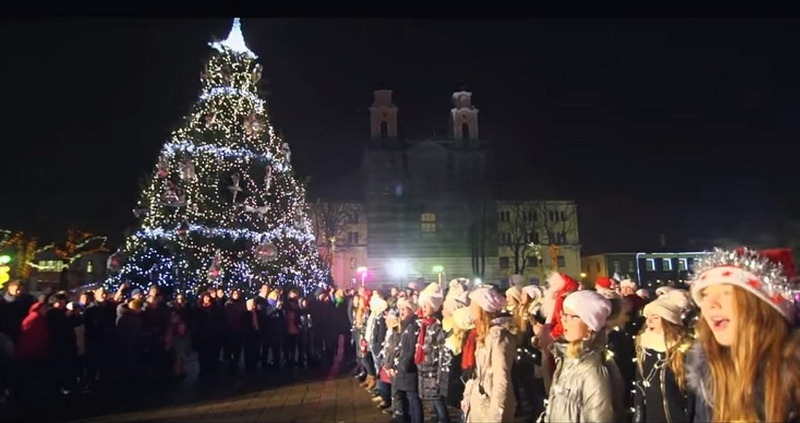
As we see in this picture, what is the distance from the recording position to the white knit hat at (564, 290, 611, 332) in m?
3.46

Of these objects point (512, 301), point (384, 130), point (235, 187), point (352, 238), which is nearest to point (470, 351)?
point (512, 301)

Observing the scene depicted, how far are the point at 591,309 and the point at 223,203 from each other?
14.8 m

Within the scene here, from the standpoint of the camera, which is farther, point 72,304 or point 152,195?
point 152,195

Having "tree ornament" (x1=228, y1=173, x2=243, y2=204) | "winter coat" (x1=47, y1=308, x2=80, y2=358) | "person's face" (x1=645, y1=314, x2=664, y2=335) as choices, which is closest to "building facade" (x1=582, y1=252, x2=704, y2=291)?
"tree ornament" (x1=228, y1=173, x2=243, y2=204)

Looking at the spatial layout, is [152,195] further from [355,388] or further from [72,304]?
[355,388]

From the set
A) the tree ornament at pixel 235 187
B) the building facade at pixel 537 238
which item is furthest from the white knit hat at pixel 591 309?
the building facade at pixel 537 238

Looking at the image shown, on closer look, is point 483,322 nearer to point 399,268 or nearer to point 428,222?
point 399,268

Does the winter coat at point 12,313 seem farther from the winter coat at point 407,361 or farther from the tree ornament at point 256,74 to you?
the tree ornament at point 256,74

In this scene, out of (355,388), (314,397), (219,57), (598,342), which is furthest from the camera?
(219,57)

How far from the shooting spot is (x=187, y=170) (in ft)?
55.3

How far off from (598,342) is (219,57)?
55.8ft

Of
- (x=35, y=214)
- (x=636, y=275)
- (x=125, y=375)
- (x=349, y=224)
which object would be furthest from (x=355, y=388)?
(x=636, y=275)

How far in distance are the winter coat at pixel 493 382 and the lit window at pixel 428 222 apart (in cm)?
4530

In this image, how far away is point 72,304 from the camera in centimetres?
1016
